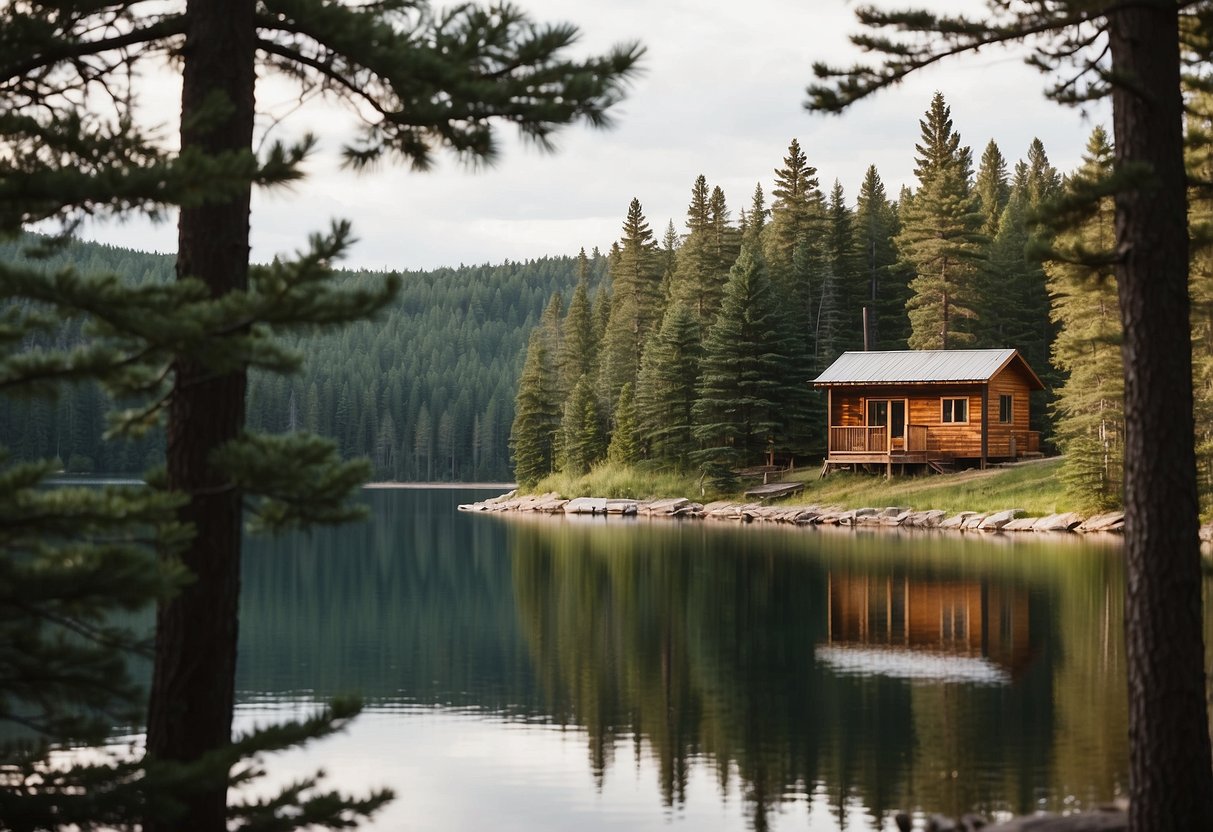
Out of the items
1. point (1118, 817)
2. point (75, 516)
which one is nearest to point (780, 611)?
point (1118, 817)

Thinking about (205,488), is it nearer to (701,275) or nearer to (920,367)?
(920,367)

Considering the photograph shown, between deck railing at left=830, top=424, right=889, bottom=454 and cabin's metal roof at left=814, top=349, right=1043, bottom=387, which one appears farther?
deck railing at left=830, top=424, right=889, bottom=454

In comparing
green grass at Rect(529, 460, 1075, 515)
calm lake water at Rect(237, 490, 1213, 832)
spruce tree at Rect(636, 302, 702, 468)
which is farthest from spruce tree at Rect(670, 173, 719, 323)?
calm lake water at Rect(237, 490, 1213, 832)

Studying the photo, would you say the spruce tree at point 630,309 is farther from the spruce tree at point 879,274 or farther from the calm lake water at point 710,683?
the calm lake water at point 710,683

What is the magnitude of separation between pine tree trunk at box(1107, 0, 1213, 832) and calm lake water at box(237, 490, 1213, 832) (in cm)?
365

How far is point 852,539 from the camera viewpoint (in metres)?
38.2

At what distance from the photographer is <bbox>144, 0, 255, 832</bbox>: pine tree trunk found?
23.3ft

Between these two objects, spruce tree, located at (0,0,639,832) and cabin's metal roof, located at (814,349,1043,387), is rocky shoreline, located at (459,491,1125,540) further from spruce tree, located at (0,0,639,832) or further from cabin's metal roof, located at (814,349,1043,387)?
spruce tree, located at (0,0,639,832)

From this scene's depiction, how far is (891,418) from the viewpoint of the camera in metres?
48.9

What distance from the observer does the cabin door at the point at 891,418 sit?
4866cm

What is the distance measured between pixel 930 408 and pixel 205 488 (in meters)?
43.5

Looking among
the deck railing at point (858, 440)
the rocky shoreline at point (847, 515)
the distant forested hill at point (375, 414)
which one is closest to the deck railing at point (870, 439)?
the deck railing at point (858, 440)

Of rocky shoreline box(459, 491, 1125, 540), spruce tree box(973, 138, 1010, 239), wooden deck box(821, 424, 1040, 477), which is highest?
spruce tree box(973, 138, 1010, 239)

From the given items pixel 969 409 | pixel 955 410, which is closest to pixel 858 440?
pixel 955 410
